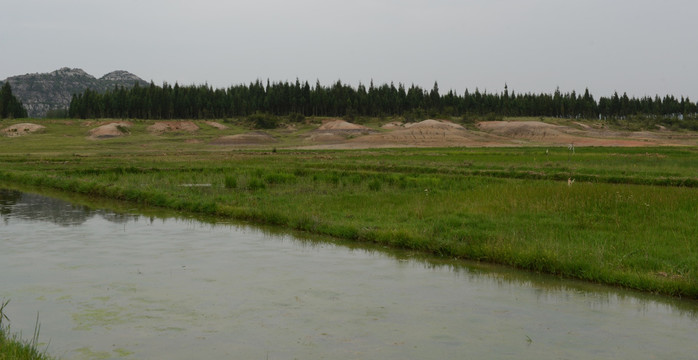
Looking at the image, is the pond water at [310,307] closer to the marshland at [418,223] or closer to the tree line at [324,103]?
the marshland at [418,223]

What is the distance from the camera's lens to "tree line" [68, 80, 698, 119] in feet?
500

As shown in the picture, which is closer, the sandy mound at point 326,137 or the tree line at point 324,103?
the sandy mound at point 326,137

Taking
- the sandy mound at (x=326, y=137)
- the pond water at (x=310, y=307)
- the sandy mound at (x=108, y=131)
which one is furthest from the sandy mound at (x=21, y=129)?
the pond water at (x=310, y=307)

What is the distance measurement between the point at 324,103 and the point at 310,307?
493 feet

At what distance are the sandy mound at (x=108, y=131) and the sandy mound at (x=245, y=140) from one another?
2047 cm

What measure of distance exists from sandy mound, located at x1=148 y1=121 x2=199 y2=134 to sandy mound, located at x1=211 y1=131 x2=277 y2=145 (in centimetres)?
2019

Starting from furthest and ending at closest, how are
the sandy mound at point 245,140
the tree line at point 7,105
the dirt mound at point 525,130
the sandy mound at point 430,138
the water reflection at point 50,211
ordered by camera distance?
the tree line at point 7,105 → the dirt mound at point 525,130 → the sandy mound at point 245,140 → the sandy mound at point 430,138 → the water reflection at point 50,211

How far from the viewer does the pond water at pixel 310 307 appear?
30.3ft

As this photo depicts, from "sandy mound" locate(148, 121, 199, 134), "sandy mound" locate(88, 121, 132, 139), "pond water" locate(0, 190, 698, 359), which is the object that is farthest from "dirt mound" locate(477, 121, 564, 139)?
"pond water" locate(0, 190, 698, 359)

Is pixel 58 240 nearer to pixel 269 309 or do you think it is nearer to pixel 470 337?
pixel 269 309

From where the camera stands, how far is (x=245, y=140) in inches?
3917

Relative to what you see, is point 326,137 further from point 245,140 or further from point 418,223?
point 418,223

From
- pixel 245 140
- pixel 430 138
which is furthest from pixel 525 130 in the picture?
pixel 245 140

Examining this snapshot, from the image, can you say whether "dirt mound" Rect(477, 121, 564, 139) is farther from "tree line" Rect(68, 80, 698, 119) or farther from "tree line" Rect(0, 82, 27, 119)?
"tree line" Rect(0, 82, 27, 119)
